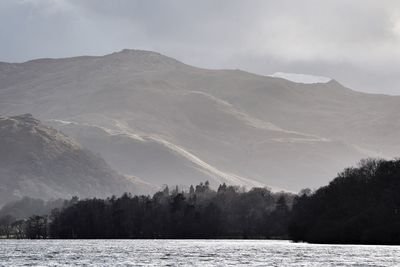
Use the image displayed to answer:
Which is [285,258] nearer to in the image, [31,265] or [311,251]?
[311,251]

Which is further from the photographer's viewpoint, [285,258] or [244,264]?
[285,258]

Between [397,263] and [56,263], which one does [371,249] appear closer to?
[397,263]

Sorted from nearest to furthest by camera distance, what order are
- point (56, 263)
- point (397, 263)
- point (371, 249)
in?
point (397, 263), point (56, 263), point (371, 249)

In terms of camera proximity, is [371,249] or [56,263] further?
[371,249]

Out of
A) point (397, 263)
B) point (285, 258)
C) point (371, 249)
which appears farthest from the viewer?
point (371, 249)

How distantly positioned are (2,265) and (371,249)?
7175cm

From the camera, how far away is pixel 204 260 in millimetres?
157250

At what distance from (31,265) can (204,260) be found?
28917 millimetres

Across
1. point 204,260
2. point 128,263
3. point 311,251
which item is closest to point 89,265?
point 128,263

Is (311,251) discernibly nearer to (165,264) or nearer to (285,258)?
(285,258)

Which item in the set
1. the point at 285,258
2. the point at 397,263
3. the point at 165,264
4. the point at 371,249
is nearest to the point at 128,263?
the point at 165,264

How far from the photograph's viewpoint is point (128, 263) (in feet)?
486

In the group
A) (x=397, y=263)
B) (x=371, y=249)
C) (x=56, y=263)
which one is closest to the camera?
(x=397, y=263)

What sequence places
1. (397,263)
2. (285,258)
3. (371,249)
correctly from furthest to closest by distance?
1. (371,249)
2. (285,258)
3. (397,263)
